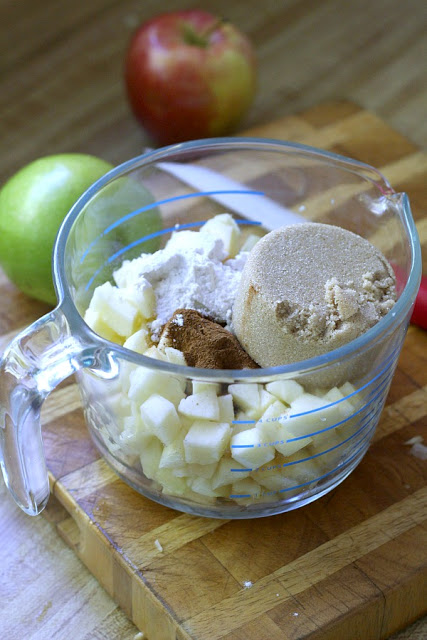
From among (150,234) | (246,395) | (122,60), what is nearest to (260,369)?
(246,395)

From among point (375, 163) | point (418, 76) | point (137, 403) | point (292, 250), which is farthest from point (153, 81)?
point (137, 403)

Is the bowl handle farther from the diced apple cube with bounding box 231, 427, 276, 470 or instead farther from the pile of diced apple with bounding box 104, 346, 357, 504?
the diced apple cube with bounding box 231, 427, 276, 470

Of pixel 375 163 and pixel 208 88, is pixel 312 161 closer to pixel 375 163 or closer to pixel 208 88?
pixel 375 163

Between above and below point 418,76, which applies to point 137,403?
above

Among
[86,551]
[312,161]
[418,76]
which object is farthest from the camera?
[418,76]

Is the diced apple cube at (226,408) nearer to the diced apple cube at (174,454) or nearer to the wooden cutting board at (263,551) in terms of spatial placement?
the diced apple cube at (174,454)

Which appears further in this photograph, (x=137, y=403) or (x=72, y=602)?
(x=72, y=602)

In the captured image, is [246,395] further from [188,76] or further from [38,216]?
[188,76]

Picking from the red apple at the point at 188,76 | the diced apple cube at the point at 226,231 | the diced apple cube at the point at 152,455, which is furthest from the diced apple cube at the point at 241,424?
the red apple at the point at 188,76
